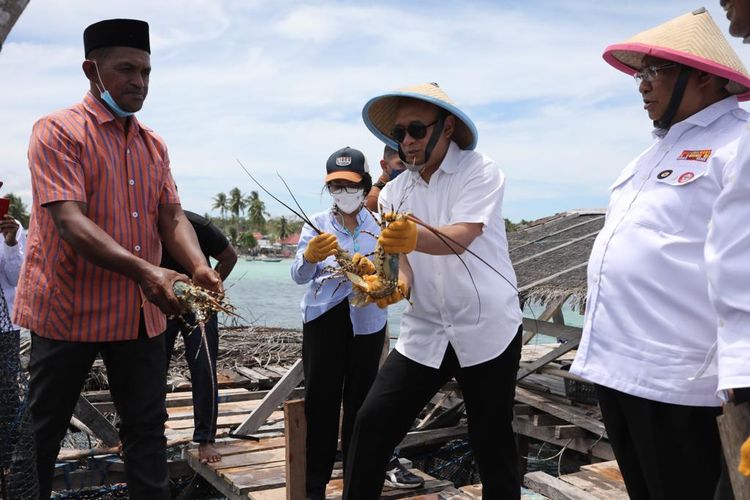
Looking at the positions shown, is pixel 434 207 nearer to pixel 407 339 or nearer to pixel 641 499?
pixel 407 339

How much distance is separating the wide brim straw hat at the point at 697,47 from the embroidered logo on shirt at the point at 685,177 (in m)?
0.38

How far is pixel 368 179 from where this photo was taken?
477 centimetres

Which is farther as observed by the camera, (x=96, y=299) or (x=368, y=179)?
(x=368, y=179)

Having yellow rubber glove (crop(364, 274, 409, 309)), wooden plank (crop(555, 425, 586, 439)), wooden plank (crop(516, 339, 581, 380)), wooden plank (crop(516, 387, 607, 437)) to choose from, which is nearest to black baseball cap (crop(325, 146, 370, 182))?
yellow rubber glove (crop(364, 274, 409, 309))

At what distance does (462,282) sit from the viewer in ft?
11.3

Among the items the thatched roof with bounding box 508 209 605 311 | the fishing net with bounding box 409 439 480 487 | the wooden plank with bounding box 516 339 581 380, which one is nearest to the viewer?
the wooden plank with bounding box 516 339 581 380

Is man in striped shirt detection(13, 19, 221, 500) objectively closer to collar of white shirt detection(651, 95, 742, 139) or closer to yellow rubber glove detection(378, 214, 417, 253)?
yellow rubber glove detection(378, 214, 417, 253)

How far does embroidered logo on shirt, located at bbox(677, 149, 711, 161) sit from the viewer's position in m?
2.42

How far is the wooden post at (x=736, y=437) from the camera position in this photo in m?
1.83

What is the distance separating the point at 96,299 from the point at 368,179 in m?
2.14

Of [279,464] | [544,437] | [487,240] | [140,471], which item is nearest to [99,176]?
[140,471]

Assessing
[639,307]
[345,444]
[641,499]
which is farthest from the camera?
[345,444]

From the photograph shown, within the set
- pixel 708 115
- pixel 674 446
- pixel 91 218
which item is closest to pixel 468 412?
pixel 674 446

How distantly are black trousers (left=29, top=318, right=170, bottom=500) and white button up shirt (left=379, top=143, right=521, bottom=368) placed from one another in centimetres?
124
